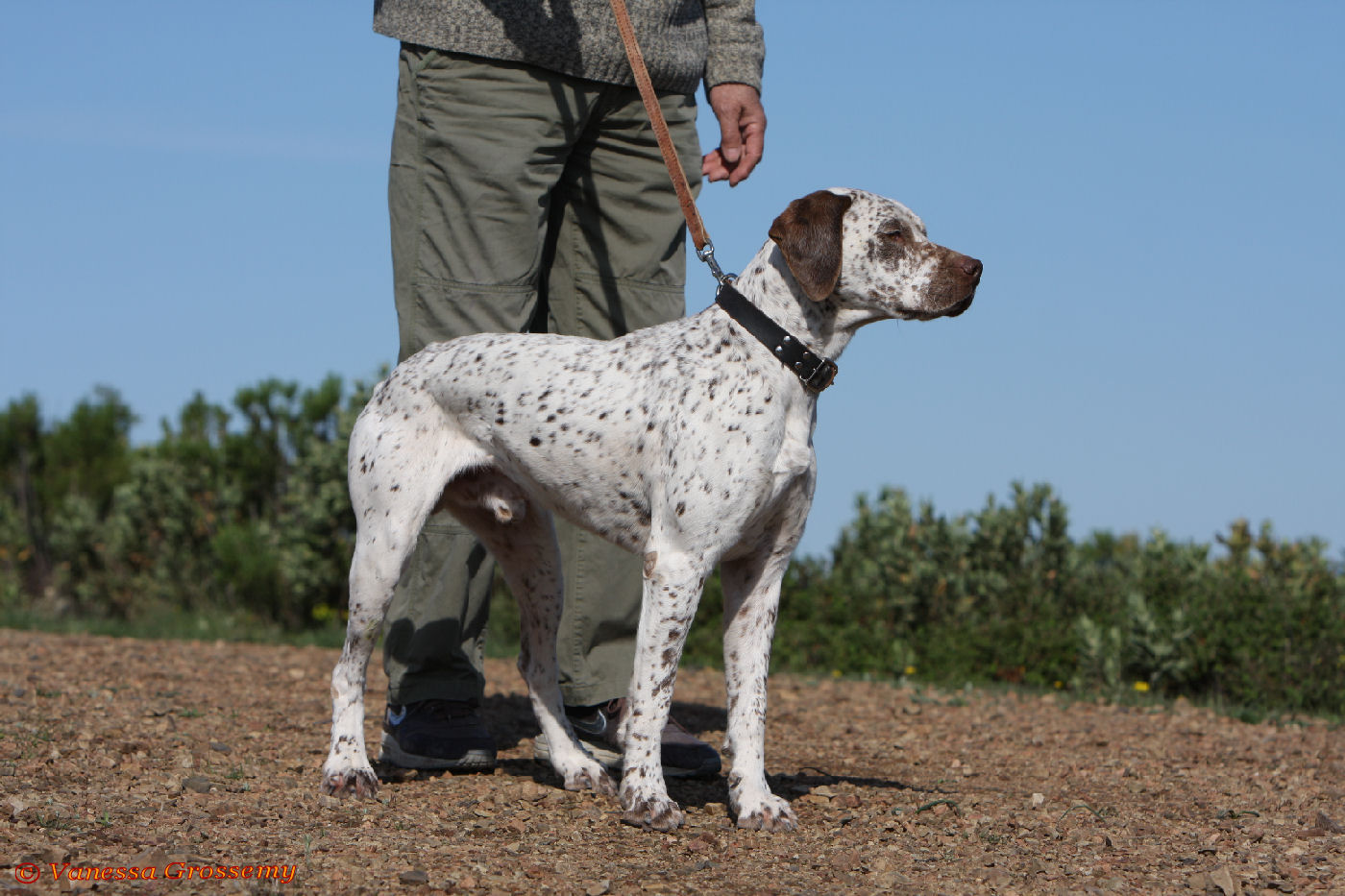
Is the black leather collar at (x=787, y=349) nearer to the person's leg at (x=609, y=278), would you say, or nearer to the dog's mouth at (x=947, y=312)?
the dog's mouth at (x=947, y=312)

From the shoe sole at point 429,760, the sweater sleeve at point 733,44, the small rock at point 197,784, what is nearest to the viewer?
the small rock at point 197,784

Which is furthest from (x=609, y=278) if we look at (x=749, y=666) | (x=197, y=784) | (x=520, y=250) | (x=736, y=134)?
(x=197, y=784)

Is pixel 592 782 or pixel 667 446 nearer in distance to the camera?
pixel 667 446

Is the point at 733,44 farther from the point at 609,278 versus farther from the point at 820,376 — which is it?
the point at 820,376

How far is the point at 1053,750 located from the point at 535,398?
304 centimetres

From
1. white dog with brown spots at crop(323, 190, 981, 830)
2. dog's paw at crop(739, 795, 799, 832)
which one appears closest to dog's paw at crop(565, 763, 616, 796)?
white dog with brown spots at crop(323, 190, 981, 830)

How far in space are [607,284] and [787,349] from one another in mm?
1411

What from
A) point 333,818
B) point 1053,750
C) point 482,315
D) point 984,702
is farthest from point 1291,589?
point 333,818

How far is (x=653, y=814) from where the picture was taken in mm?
3932

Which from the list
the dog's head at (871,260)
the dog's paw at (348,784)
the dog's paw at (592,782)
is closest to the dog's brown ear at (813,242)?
the dog's head at (871,260)

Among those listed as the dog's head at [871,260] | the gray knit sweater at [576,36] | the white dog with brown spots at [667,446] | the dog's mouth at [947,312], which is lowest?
the white dog with brown spots at [667,446]

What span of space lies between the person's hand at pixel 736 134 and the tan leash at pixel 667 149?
0.45 meters

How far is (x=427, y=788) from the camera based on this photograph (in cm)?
454

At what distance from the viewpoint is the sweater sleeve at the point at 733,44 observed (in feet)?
16.6
